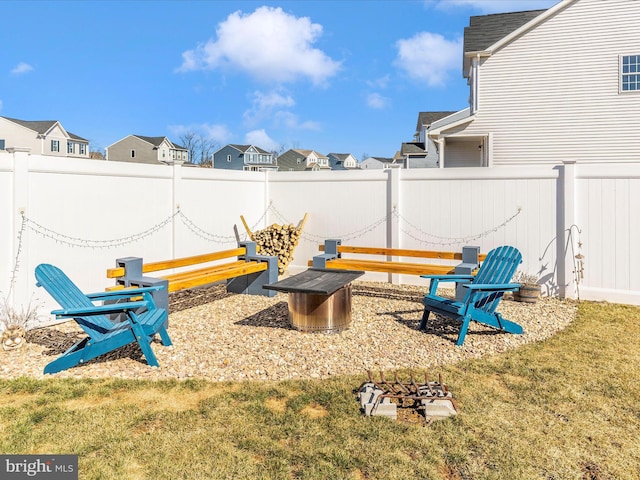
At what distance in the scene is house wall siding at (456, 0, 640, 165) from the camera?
37.3 feet

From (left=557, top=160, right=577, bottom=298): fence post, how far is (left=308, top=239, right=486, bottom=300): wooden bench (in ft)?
4.58

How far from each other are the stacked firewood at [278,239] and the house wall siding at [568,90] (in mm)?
7355

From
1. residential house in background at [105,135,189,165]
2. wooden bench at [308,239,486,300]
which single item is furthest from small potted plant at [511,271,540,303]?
residential house in background at [105,135,189,165]

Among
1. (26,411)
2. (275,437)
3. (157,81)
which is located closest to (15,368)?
(26,411)

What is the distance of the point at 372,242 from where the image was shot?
8805 millimetres

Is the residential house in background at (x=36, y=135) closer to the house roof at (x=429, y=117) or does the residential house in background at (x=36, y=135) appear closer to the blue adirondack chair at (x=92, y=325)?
the house roof at (x=429, y=117)

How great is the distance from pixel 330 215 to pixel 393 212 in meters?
1.39

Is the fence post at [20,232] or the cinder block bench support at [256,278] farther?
the cinder block bench support at [256,278]

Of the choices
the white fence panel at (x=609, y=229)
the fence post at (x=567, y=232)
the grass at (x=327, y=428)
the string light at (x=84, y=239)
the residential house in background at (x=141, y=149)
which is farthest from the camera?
the residential house in background at (x=141, y=149)

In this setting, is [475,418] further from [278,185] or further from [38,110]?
[38,110]

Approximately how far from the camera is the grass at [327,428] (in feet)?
8.86

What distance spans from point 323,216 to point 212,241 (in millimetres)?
2337

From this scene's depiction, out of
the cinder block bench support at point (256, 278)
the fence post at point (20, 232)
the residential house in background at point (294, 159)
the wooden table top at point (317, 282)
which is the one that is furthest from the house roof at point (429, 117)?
the fence post at point (20, 232)

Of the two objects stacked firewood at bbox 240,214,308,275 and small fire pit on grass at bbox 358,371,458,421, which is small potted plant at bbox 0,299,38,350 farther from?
stacked firewood at bbox 240,214,308,275
